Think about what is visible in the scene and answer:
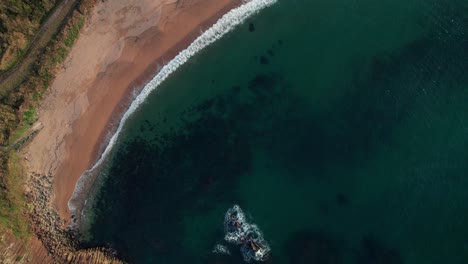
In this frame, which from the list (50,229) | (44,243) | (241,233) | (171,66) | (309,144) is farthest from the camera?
(171,66)

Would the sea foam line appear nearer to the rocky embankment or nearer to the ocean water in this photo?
the ocean water

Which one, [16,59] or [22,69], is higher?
[16,59]

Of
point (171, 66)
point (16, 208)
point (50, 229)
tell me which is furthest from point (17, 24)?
point (50, 229)

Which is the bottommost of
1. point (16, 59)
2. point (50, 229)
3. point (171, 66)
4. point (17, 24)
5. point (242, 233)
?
point (242, 233)

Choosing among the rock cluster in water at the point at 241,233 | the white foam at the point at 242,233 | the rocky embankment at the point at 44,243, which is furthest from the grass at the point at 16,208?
the white foam at the point at 242,233

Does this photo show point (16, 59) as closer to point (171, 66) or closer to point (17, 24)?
point (17, 24)

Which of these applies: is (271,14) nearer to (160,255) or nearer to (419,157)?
(419,157)
